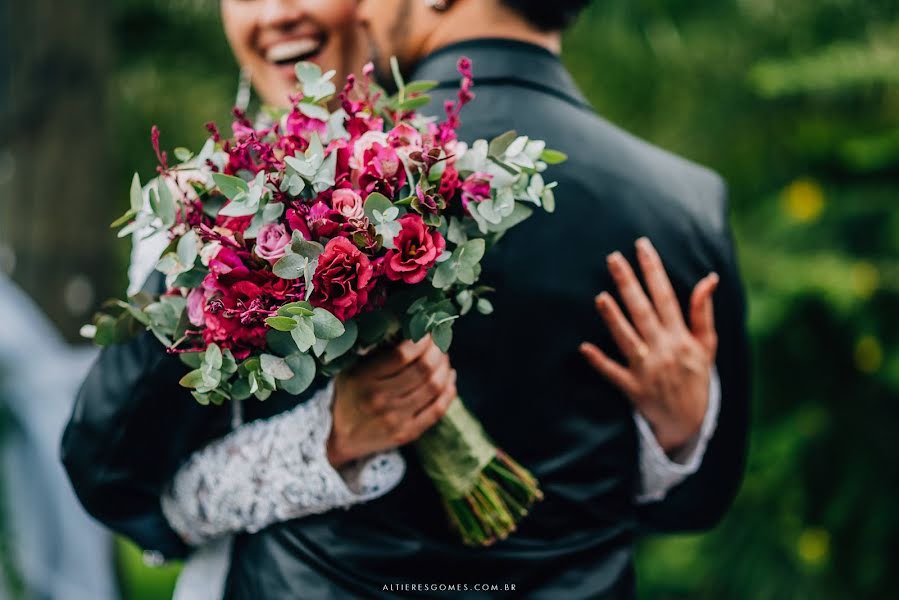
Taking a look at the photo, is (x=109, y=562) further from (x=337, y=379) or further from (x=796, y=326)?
(x=337, y=379)

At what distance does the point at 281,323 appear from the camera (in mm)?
1439

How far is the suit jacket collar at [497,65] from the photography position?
2057 millimetres

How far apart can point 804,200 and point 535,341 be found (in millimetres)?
3267

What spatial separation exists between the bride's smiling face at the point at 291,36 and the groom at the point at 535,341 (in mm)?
310

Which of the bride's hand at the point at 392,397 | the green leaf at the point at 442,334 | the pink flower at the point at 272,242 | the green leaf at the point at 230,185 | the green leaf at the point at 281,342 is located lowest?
the bride's hand at the point at 392,397

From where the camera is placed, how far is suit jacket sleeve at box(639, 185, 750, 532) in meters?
2.29

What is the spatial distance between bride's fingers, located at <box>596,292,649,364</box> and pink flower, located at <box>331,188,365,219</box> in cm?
68

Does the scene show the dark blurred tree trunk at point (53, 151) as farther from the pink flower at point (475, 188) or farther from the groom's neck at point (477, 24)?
the pink flower at point (475, 188)

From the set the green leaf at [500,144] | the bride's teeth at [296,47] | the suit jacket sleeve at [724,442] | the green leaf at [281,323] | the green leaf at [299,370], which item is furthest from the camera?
the bride's teeth at [296,47]

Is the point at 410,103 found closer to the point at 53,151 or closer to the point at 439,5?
the point at 439,5

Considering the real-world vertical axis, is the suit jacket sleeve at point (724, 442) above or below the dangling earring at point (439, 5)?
below

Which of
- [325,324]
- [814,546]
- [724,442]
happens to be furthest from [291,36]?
[814,546]

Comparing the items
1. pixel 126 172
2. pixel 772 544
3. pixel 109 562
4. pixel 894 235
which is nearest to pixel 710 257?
pixel 894 235

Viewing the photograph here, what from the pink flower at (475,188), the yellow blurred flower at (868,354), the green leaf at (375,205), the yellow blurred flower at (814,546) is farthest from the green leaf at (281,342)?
the yellow blurred flower at (814,546)
